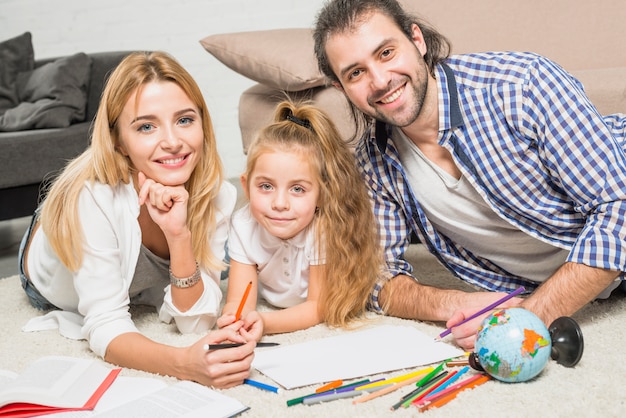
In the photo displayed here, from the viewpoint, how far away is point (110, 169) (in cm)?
168

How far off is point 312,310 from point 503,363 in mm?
579

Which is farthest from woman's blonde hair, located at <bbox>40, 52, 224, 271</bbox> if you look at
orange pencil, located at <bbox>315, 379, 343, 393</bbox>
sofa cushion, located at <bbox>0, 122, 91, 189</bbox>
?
sofa cushion, located at <bbox>0, 122, 91, 189</bbox>

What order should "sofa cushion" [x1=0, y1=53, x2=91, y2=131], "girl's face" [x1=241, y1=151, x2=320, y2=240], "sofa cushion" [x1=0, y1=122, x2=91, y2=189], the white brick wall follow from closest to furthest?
"girl's face" [x1=241, y1=151, x2=320, y2=240]
"sofa cushion" [x1=0, y1=122, x2=91, y2=189]
"sofa cushion" [x1=0, y1=53, x2=91, y2=131]
the white brick wall

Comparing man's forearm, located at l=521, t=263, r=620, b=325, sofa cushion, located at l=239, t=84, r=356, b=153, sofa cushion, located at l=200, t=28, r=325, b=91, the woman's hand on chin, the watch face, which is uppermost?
sofa cushion, located at l=200, t=28, r=325, b=91

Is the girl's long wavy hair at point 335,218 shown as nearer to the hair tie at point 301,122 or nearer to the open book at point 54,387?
the hair tie at point 301,122

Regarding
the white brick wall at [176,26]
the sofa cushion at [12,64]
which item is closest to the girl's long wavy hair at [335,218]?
the sofa cushion at [12,64]

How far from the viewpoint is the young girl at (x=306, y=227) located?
1.74 metres

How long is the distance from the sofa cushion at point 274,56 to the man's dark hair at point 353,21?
0.56 metres

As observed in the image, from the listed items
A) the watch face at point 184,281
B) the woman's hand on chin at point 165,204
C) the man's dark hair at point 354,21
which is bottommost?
the watch face at point 184,281

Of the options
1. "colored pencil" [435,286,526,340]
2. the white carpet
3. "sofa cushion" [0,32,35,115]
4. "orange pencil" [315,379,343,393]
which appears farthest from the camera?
"sofa cushion" [0,32,35,115]

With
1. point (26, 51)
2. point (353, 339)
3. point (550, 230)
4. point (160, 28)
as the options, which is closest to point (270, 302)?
point (353, 339)

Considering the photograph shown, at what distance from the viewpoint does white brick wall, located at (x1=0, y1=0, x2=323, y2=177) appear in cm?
408

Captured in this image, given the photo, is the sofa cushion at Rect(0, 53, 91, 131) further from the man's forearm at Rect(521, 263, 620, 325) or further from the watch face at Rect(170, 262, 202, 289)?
the man's forearm at Rect(521, 263, 620, 325)

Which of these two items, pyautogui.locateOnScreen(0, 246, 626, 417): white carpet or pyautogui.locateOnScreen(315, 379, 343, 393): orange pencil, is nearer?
pyautogui.locateOnScreen(0, 246, 626, 417): white carpet
